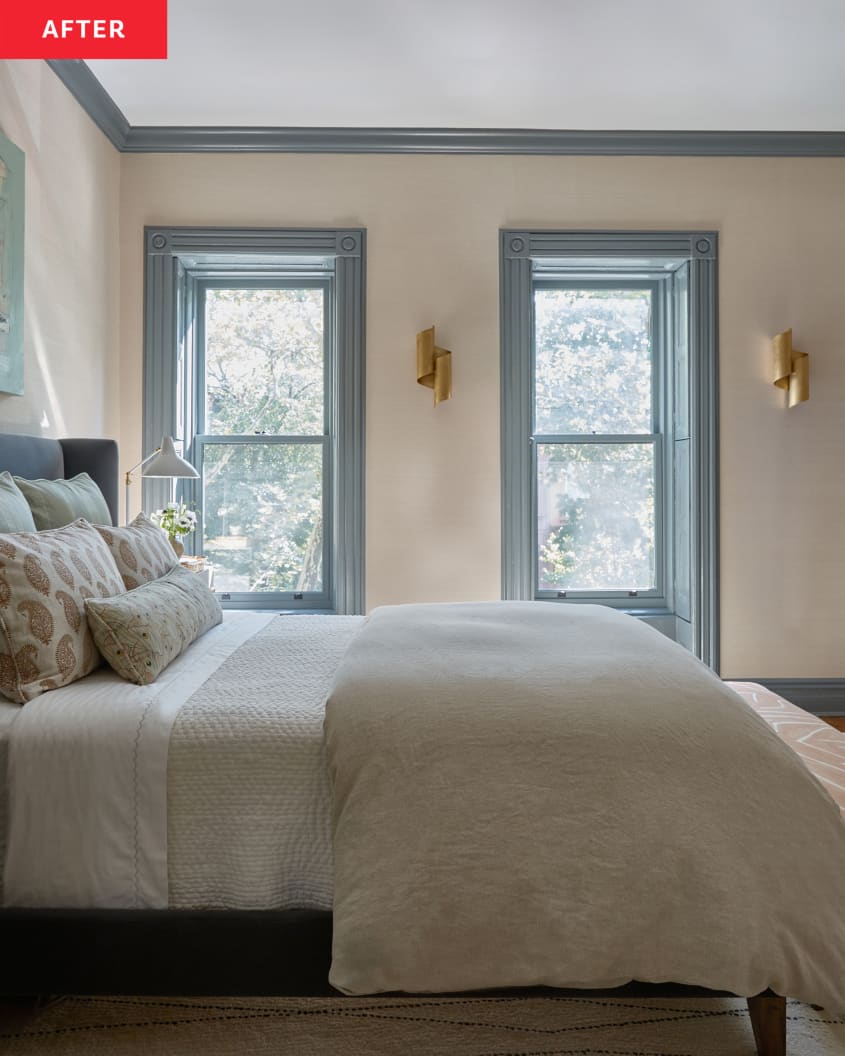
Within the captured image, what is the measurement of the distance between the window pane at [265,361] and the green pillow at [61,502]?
1.50 metres

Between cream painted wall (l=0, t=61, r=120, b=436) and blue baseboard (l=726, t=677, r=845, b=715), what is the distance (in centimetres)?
359

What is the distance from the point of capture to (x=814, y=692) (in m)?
3.88

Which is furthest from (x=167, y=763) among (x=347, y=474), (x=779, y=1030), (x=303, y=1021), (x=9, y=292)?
(x=347, y=474)

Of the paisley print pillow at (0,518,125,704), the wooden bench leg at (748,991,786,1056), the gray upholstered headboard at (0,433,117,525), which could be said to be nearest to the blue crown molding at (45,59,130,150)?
the gray upholstered headboard at (0,433,117,525)

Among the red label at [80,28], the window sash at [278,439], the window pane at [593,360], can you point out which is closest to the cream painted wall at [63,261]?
the red label at [80,28]

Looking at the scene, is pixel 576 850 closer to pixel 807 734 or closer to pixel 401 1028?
pixel 401 1028

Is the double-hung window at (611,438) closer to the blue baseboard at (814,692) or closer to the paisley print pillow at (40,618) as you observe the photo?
the blue baseboard at (814,692)

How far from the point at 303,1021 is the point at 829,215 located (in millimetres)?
4217

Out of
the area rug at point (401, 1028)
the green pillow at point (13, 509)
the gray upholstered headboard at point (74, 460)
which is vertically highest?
the gray upholstered headboard at point (74, 460)

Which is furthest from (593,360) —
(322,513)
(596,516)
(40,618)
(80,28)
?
(40,618)

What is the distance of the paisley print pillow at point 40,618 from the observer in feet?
5.08

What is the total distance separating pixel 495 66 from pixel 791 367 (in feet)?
6.66

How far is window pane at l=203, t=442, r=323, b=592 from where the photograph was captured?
4.02 metres

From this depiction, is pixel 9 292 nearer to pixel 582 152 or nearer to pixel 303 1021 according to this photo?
pixel 303 1021
